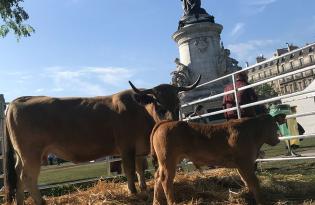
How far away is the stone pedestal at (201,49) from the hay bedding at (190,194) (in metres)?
24.2

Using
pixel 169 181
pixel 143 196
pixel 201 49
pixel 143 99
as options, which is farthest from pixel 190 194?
pixel 201 49

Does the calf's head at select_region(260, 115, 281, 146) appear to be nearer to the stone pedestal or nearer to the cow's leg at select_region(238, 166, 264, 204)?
the cow's leg at select_region(238, 166, 264, 204)

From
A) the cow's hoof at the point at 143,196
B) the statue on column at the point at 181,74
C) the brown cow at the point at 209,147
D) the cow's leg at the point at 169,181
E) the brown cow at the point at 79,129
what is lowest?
the cow's hoof at the point at 143,196

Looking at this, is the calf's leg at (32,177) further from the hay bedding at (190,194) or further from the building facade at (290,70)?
the building facade at (290,70)

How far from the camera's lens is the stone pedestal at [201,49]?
1265 inches

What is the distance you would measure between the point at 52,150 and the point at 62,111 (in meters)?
→ 0.68

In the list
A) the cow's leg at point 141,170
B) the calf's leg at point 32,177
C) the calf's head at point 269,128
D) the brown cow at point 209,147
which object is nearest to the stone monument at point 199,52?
the cow's leg at point 141,170

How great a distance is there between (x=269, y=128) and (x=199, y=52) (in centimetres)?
2720

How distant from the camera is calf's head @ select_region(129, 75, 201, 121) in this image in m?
6.65

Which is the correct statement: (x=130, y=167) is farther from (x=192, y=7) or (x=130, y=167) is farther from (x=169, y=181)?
(x=192, y=7)

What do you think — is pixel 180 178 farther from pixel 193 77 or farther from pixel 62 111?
pixel 193 77

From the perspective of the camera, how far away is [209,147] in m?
5.60

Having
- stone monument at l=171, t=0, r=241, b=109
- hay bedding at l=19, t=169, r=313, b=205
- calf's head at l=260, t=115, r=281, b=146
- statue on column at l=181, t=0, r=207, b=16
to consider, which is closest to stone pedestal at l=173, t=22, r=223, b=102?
stone monument at l=171, t=0, r=241, b=109

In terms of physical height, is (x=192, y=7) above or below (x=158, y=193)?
above
